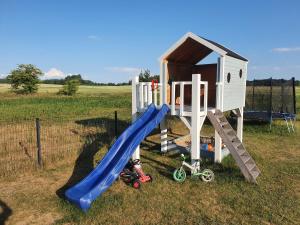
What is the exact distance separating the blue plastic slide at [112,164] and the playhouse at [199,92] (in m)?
0.76

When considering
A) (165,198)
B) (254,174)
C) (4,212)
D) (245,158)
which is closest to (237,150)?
(245,158)

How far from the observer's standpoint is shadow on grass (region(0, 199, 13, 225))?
17.7 feet

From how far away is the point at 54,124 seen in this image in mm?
18328

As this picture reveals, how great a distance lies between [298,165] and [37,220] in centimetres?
806

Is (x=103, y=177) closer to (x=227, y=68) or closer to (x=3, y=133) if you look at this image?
(x=227, y=68)

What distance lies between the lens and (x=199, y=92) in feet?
24.4

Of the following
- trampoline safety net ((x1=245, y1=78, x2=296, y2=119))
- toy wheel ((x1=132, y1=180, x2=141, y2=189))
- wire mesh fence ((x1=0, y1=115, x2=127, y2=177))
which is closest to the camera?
toy wheel ((x1=132, y1=180, x2=141, y2=189))

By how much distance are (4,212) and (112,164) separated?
2.53 metres

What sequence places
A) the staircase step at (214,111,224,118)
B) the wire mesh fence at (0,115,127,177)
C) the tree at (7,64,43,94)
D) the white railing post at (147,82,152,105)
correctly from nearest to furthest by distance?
the staircase step at (214,111,224,118) → the wire mesh fence at (0,115,127,177) → the white railing post at (147,82,152,105) → the tree at (7,64,43,94)

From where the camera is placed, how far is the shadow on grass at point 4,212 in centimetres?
539

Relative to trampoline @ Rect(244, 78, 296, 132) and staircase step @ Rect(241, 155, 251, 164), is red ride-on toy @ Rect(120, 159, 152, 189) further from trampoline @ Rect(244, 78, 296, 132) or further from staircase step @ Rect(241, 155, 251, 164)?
trampoline @ Rect(244, 78, 296, 132)

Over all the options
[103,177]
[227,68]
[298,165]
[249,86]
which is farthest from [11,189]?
[249,86]

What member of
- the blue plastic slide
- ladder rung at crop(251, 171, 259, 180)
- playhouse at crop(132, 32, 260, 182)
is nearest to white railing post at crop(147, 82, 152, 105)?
playhouse at crop(132, 32, 260, 182)

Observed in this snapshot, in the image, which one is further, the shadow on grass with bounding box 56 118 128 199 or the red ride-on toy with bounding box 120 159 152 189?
the shadow on grass with bounding box 56 118 128 199
